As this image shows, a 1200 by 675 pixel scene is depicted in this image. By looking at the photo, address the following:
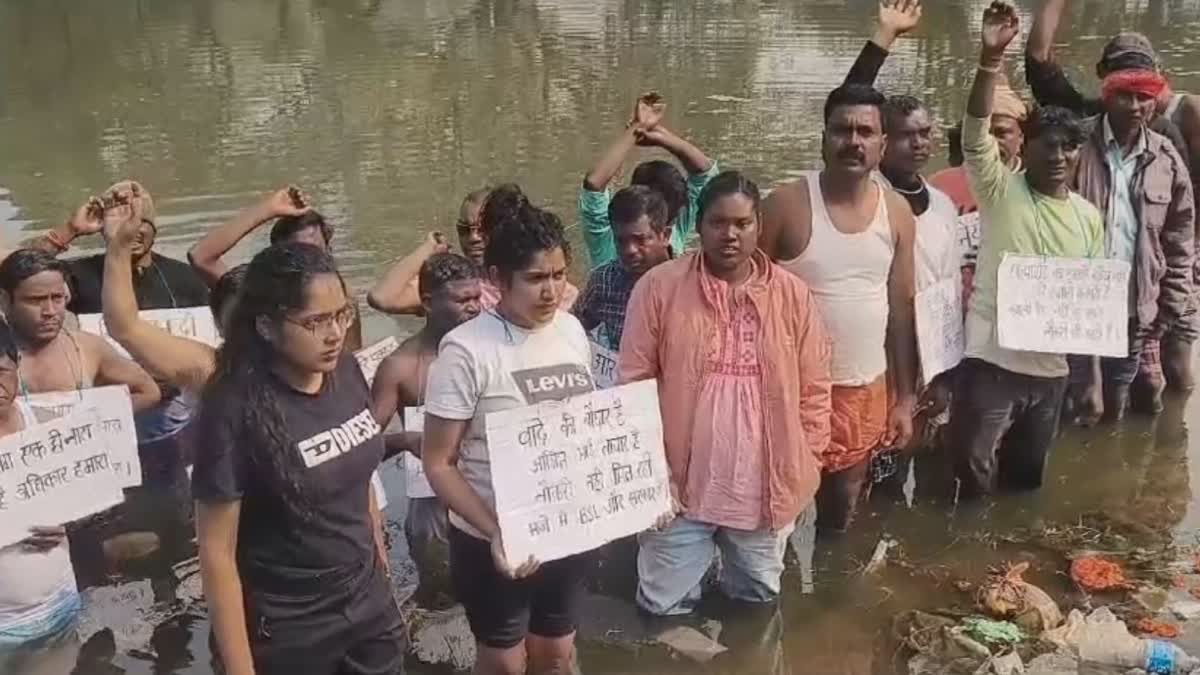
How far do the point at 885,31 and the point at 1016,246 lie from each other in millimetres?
1106

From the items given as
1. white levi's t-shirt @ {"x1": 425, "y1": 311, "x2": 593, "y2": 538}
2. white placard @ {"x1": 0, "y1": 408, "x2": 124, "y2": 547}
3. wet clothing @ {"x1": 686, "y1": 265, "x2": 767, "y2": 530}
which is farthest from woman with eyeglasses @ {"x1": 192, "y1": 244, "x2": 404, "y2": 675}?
wet clothing @ {"x1": 686, "y1": 265, "x2": 767, "y2": 530}

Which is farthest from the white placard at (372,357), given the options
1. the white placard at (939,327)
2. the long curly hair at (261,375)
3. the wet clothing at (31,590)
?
the white placard at (939,327)

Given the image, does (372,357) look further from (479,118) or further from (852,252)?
(479,118)

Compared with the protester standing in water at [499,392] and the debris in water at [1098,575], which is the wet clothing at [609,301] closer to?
the protester standing in water at [499,392]

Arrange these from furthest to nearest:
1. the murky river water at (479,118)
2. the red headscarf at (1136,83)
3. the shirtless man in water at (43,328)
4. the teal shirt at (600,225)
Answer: the red headscarf at (1136,83) → the teal shirt at (600,225) → the murky river water at (479,118) → the shirtless man in water at (43,328)

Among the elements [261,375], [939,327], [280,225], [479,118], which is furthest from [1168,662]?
[479,118]

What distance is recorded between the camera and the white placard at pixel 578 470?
3754 millimetres

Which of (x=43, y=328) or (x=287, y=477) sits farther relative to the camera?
(x=43, y=328)

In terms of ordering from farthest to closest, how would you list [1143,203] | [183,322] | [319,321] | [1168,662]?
[1143,203] < [183,322] < [1168,662] < [319,321]

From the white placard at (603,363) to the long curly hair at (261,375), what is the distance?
6.83 feet

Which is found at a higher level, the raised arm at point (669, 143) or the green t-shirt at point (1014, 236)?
the raised arm at point (669, 143)

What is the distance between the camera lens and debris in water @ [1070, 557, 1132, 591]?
5.12 metres

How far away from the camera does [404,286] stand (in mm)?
5254

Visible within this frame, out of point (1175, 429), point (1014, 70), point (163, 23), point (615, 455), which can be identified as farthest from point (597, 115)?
point (163, 23)
